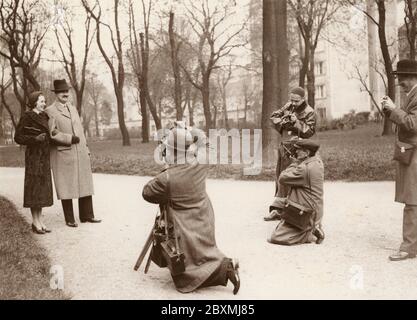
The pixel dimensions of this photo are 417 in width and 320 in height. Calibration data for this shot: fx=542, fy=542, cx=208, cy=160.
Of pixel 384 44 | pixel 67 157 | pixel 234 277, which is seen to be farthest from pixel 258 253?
pixel 384 44

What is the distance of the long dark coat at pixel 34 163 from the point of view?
24.5ft

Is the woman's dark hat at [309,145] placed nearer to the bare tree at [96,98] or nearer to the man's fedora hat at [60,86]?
the man's fedora hat at [60,86]

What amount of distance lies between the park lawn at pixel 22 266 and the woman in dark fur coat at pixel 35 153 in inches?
21.0

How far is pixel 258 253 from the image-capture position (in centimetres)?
623

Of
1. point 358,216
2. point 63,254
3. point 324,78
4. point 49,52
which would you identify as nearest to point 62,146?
point 63,254

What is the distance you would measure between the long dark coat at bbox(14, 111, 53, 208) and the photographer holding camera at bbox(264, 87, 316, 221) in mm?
3321

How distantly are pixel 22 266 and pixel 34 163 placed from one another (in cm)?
219

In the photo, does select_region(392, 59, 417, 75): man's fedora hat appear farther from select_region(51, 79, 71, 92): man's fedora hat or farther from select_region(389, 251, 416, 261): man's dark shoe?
select_region(51, 79, 71, 92): man's fedora hat

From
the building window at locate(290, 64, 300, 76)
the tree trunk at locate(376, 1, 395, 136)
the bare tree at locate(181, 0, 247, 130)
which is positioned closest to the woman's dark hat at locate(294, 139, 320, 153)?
the tree trunk at locate(376, 1, 395, 136)

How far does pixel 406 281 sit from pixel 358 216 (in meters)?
3.25

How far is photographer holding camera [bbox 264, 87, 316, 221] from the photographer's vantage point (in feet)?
25.4
